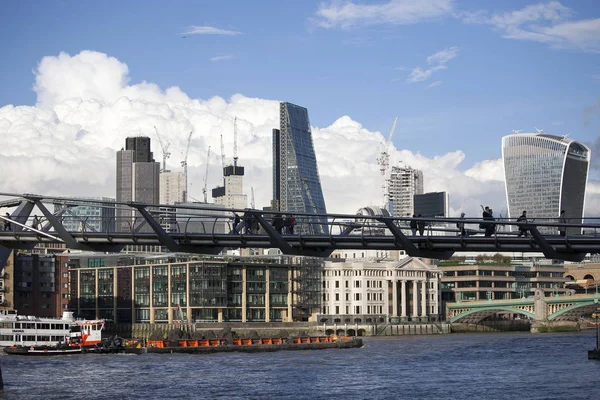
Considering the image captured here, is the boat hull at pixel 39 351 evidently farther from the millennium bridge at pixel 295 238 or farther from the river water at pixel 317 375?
the millennium bridge at pixel 295 238

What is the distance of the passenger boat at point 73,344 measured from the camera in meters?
141

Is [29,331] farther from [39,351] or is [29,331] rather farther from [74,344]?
[39,351]

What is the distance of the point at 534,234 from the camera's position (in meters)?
63.9

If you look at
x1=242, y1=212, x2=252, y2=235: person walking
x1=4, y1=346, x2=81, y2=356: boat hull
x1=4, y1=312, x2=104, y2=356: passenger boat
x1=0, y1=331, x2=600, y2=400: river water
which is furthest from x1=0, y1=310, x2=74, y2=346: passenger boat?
x1=242, y1=212, x2=252, y2=235: person walking

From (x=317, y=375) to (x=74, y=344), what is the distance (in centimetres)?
5146

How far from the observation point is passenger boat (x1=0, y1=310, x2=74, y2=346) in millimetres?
153000

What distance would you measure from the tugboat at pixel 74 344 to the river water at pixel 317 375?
3.79 meters

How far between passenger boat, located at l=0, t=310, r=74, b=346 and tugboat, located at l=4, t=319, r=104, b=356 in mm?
1677

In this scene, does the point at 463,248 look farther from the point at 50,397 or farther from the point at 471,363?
the point at 471,363

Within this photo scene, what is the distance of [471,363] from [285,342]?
40656 millimetres

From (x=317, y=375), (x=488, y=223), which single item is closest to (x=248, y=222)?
(x=488, y=223)

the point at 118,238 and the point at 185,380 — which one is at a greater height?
the point at 118,238

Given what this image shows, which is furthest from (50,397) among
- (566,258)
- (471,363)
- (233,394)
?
(471,363)

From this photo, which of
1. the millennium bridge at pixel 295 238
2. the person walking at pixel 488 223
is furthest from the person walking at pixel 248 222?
the person walking at pixel 488 223
